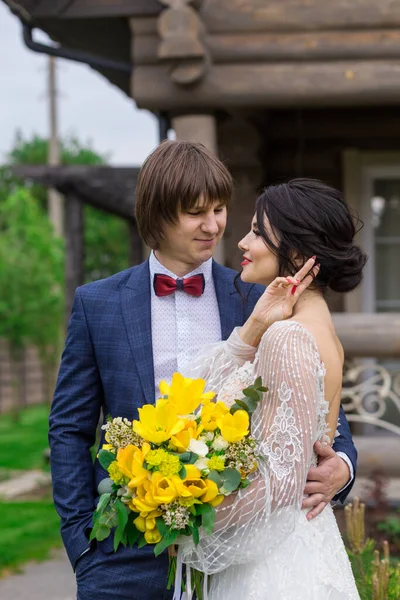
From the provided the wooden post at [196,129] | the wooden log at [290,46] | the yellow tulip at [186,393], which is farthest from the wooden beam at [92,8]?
the yellow tulip at [186,393]

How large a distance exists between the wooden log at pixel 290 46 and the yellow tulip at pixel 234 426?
13.1 ft

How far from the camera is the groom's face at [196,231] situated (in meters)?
2.70

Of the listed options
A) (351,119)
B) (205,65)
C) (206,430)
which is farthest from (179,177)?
(351,119)

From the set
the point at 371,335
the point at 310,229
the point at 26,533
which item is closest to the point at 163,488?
the point at 310,229

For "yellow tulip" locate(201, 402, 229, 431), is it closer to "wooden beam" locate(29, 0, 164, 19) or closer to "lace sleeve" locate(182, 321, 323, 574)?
"lace sleeve" locate(182, 321, 323, 574)

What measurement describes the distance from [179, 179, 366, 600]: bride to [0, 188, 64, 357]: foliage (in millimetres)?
12404

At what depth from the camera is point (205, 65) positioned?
18.6ft

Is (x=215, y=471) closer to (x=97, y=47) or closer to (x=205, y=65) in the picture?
(x=205, y=65)

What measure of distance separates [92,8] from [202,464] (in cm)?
447

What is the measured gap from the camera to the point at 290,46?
→ 18.9 feet

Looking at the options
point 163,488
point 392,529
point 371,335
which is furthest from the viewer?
point 371,335

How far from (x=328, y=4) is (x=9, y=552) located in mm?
4244

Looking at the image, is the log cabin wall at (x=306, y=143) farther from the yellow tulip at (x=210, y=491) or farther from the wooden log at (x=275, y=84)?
the yellow tulip at (x=210, y=491)

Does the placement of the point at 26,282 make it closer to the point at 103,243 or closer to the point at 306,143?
the point at 306,143
